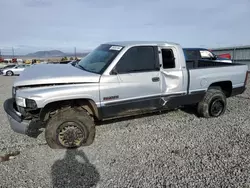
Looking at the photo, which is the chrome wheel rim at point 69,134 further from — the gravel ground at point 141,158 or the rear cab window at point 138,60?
the rear cab window at point 138,60

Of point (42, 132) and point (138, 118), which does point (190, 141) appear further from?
point (42, 132)

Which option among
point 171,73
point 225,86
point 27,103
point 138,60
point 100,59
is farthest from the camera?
point 225,86

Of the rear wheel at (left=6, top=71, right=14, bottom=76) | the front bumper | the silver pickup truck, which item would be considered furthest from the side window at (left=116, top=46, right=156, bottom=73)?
the rear wheel at (left=6, top=71, right=14, bottom=76)

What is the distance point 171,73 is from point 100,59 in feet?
5.08

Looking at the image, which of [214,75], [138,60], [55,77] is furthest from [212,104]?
[55,77]

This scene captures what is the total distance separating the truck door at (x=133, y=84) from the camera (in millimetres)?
3998

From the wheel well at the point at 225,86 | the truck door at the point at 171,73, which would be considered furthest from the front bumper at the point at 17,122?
the wheel well at the point at 225,86

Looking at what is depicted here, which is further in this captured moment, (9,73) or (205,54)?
(9,73)

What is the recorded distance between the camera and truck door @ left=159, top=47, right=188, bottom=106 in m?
4.53

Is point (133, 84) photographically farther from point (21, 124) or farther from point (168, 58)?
point (21, 124)

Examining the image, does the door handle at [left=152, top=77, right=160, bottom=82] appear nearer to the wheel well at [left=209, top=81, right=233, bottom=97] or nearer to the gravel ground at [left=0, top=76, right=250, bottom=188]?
the gravel ground at [left=0, top=76, right=250, bottom=188]

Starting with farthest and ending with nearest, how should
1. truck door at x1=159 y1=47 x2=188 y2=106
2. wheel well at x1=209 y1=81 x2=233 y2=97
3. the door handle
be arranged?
wheel well at x1=209 y1=81 x2=233 y2=97, truck door at x1=159 y1=47 x2=188 y2=106, the door handle

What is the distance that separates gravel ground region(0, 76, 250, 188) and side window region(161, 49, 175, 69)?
1416 mm

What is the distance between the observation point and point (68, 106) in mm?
3959
